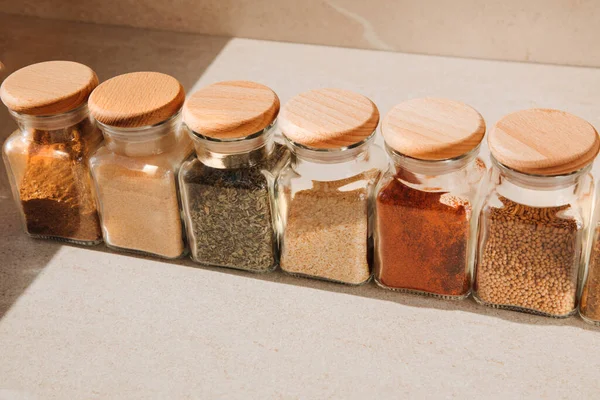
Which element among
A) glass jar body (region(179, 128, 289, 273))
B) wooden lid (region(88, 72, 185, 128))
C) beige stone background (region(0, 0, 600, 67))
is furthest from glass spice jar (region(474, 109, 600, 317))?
beige stone background (region(0, 0, 600, 67))

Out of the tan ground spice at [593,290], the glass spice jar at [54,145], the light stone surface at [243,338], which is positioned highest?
the glass spice jar at [54,145]

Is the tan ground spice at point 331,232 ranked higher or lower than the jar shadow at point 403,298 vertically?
higher

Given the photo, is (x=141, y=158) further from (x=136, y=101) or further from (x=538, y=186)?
(x=538, y=186)

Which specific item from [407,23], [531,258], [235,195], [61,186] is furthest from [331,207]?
[407,23]

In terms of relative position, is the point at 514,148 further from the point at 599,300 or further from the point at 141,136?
the point at 141,136

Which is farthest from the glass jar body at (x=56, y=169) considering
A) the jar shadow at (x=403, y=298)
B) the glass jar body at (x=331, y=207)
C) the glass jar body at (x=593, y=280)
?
the glass jar body at (x=593, y=280)

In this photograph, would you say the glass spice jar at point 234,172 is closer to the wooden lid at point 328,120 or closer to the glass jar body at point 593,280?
the wooden lid at point 328,120

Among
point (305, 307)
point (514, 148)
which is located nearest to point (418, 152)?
point (514, 148)

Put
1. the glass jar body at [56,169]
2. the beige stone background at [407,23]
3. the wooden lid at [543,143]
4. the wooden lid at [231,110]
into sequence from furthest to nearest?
the beige stone background at [407,23] → the glass jar body at [56,169] → the wooden lid at [231,110] → the wooden lid at [543,143]
